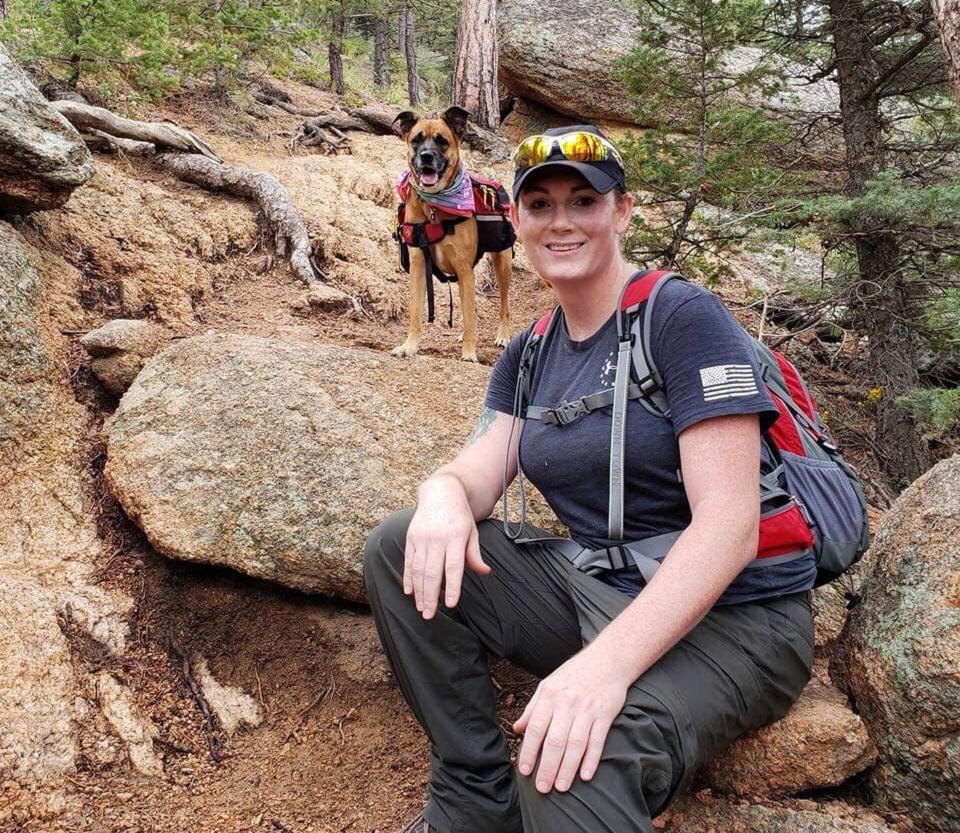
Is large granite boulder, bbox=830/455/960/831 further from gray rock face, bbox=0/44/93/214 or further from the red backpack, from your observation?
gray rock face, bbox=0/44/93/214

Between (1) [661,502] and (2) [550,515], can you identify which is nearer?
(1) [661,502]

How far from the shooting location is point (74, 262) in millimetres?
4977

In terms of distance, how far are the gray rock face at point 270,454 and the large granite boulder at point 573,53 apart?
1109 centimetres

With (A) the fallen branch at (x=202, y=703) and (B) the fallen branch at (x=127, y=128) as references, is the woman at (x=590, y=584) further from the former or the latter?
(B) the fallen branch at (x=127, y=128)

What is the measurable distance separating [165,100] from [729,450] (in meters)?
10.4

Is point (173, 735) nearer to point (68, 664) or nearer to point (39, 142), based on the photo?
point (68, 664)

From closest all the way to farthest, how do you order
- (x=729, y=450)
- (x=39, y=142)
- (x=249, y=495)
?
(x=729, y=450)
(x=249, y=495)
(x=39, y=142)

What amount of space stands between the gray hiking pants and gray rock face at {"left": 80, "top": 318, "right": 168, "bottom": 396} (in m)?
2.70

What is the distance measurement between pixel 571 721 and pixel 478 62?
13.3 metres

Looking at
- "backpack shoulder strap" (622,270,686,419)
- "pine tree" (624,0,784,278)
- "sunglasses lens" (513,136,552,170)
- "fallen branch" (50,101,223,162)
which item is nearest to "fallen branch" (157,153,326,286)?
"fallen branch" (50,101,223,162)

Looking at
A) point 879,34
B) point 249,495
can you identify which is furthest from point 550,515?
point 879,34

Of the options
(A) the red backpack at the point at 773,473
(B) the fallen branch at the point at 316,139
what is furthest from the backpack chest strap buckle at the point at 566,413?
(B) the fallen branch at the point at 316,139

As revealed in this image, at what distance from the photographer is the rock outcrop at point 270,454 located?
3330 mm

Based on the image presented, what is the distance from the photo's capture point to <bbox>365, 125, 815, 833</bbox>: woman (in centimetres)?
159
